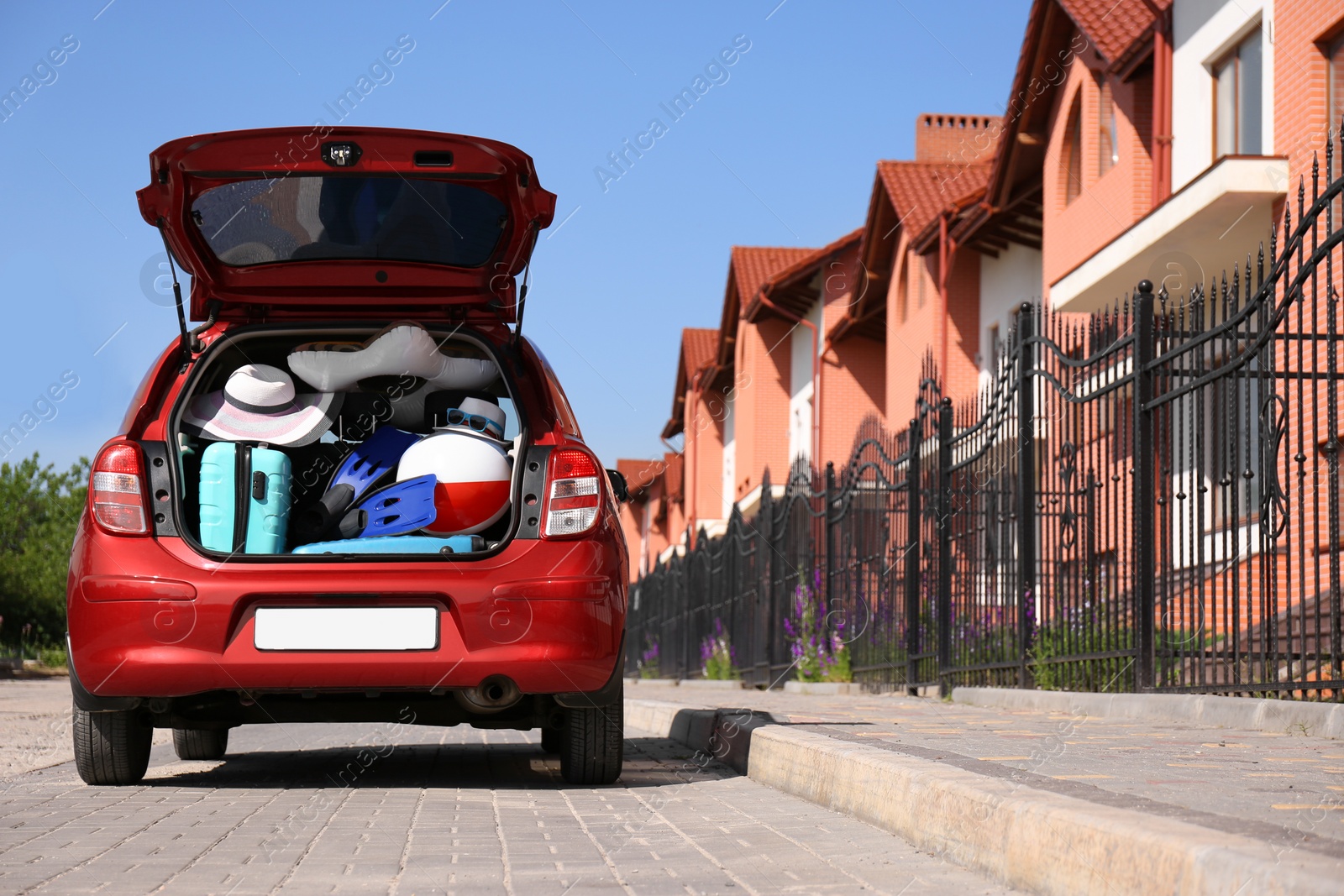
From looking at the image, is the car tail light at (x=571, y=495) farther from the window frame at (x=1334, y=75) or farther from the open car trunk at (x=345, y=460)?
the window frame at (x=1334, y=75)

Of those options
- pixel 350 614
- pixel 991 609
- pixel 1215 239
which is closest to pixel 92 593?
pixel 350 614

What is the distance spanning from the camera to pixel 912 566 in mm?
12844

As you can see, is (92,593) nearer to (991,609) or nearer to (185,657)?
(185,657)

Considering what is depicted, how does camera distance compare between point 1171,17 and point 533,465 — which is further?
point 1171,17

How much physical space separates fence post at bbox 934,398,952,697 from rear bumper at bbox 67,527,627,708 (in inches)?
265

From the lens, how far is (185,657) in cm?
535

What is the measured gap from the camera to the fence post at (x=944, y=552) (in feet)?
38.8

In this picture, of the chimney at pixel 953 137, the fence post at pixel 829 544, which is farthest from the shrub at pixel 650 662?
the fence post at pixel 829 544

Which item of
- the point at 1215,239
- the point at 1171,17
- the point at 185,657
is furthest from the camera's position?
the point at 1171,17

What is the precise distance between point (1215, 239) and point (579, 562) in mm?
11498

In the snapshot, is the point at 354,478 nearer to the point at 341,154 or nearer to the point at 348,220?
the point at 348,220

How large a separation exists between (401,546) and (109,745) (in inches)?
55.2

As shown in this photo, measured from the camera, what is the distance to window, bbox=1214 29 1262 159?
1561cm

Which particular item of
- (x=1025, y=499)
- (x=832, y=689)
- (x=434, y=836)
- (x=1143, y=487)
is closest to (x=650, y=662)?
(x=832, y=689)
